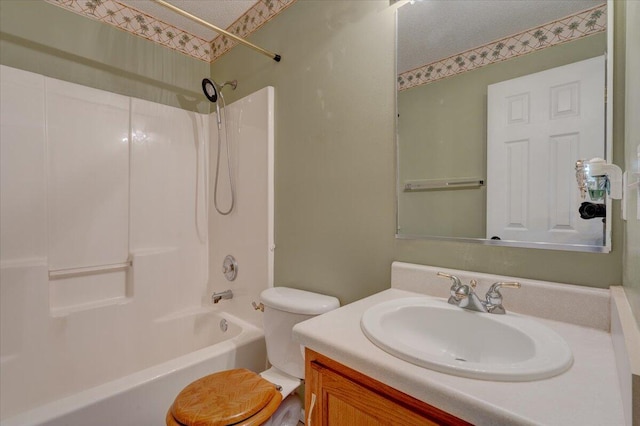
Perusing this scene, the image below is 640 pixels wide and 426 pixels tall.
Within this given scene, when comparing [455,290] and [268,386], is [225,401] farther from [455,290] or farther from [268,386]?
[455,290]

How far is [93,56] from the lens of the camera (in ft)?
5.82

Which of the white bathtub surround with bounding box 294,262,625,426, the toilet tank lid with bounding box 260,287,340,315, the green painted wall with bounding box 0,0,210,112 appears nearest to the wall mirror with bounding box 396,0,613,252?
the white bathtub surround with bounding box 294,262,625,426

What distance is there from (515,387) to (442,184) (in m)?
0.78

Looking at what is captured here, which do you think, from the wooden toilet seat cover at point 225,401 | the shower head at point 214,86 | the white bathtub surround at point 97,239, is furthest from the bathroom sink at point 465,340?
the shower head at point 214,86

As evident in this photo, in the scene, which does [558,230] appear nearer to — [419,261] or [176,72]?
[419,261]

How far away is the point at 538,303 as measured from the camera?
34.5 inches

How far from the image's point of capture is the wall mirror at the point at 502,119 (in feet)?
2.83

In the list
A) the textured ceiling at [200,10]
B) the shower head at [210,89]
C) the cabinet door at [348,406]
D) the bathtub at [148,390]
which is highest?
the textured ceiling at [200,10]

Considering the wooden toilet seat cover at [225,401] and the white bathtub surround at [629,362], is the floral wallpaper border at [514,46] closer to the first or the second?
the white bathtub surround at [629,362]

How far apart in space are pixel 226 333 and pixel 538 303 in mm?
1655

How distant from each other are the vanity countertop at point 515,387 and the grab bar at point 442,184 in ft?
1.75

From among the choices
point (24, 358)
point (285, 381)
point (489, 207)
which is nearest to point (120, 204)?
point (24, 358)

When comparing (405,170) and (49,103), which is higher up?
(49,103)

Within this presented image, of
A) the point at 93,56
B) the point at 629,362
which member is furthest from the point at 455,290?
the point at 93,56
